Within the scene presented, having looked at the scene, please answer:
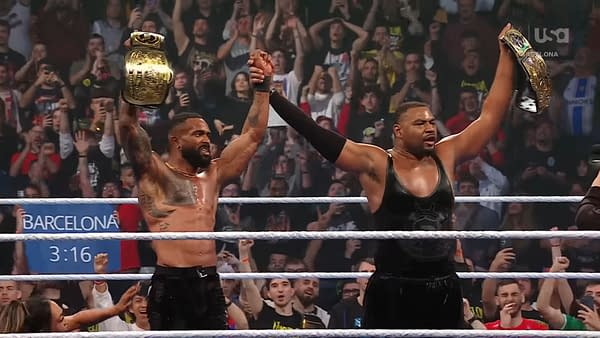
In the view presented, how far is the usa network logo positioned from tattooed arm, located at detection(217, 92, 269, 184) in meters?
2.93

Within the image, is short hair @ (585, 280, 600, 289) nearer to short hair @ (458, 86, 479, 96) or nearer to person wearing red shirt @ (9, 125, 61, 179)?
short hair @ (458, 86, 479, 96)

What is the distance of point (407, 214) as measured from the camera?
3.84 meters

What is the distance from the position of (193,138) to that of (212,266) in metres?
0.50

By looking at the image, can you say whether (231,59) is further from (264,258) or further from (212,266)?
(212,266)

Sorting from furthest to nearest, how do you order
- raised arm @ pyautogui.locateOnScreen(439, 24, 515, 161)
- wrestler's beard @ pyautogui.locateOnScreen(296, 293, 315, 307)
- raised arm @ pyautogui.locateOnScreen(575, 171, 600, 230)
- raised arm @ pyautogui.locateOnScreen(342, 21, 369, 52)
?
raised arm @ pyautogui.locateOnScreen(342, 21, 369, 52), wrestler's beard @ pyautogui.locateOnScreen(296, 293, 315, 307), raised arm @ pyautogui.locateOnScreen(439, 24, 515, 161), raised arm @ pyautogui.locateOnScreen(575, 171, 600, 230)

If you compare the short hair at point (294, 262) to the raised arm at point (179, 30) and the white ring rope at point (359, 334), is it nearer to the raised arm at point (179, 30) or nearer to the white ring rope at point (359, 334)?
the raised arm at point (179, 30)

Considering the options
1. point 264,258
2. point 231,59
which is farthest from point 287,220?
point 231,59

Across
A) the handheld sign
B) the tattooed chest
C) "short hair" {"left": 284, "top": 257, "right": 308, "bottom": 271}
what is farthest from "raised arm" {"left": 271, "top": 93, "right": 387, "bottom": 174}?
the handheld sign

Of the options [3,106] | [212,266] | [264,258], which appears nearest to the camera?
[212,266]

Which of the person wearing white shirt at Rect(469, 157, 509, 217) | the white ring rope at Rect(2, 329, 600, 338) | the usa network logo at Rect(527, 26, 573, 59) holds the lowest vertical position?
the white ring rope at Rect(2, 329, 600, 338)

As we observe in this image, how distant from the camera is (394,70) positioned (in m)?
6.62

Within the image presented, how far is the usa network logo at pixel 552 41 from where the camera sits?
6648 millimetres

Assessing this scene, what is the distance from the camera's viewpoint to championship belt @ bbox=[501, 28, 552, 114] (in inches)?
152

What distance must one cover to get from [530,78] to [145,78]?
1.35m
